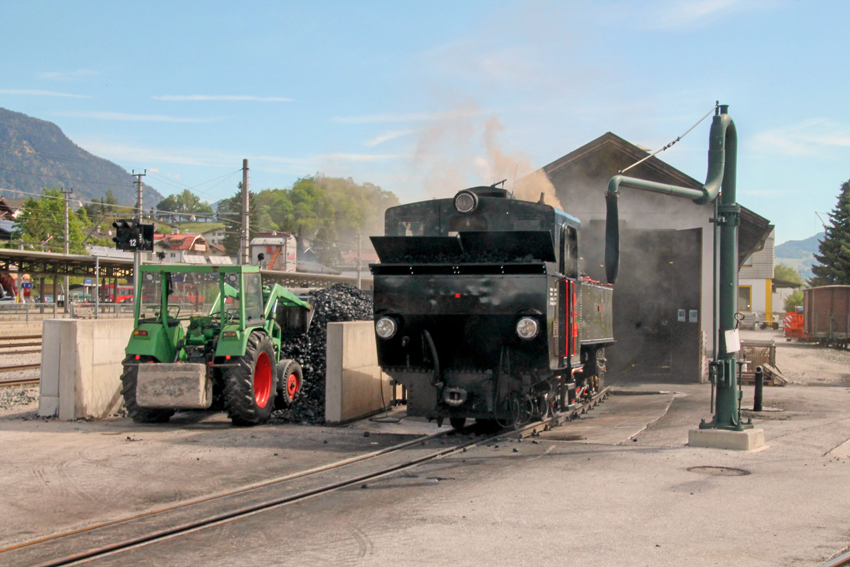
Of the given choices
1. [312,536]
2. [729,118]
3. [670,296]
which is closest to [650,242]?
[670,296]

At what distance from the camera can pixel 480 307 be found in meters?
10.0

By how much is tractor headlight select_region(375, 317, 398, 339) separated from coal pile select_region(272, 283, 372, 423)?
8.06 ft

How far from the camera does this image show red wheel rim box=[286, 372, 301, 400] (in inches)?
519

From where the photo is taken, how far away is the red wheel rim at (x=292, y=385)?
13.2m

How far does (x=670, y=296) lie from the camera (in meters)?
20.9

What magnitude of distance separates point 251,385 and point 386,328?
2.47m

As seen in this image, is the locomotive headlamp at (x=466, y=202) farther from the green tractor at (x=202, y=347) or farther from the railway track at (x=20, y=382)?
the railway track at (x=20, y=382)

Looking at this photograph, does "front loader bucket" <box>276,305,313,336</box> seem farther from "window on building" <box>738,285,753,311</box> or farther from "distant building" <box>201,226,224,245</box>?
"distant building" <box>201,226,224,245</box>

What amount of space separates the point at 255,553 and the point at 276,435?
18.0ft

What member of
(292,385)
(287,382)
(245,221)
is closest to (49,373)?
(287,382)

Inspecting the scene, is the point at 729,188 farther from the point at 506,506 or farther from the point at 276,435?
the point at 276,435

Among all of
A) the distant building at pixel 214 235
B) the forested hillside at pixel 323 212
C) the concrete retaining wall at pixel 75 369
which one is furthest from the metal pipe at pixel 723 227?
the distant building at pixel 214 235

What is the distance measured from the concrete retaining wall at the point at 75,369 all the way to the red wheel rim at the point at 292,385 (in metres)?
3.02

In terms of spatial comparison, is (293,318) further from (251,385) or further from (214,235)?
(214,235)
